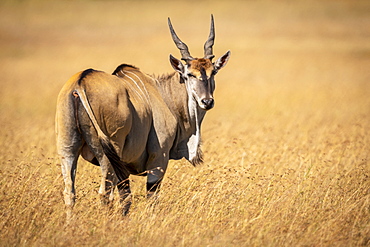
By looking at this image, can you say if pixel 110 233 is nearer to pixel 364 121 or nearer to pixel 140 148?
pixel 140 148

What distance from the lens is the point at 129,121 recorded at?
520 cm

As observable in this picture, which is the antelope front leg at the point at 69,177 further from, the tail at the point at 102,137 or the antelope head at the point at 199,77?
the antelope head at the point at 199,77

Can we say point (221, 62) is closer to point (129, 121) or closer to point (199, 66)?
point (199, 66)

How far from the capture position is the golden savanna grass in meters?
5.05

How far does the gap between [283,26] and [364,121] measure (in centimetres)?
3073

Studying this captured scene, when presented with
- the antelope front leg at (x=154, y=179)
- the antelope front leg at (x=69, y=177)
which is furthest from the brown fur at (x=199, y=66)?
the antelope front leg at (x=69, y=177)

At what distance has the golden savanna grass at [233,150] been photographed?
5.05 metres

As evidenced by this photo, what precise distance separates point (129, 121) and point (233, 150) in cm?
424

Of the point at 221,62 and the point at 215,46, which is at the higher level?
the point at 221,62

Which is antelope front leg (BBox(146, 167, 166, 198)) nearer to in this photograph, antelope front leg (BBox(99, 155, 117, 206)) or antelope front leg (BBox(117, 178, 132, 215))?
antelope front leg (BBox(117, 178, 132, 215))

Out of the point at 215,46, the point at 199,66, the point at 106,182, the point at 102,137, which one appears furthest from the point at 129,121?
the point at 215,46

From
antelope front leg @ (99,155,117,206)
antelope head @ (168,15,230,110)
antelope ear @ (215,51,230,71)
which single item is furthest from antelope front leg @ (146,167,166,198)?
antelope ear @ (215,51,230,71)

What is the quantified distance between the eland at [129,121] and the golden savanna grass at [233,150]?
1.25 ft

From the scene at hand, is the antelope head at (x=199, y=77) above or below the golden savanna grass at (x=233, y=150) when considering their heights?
above
